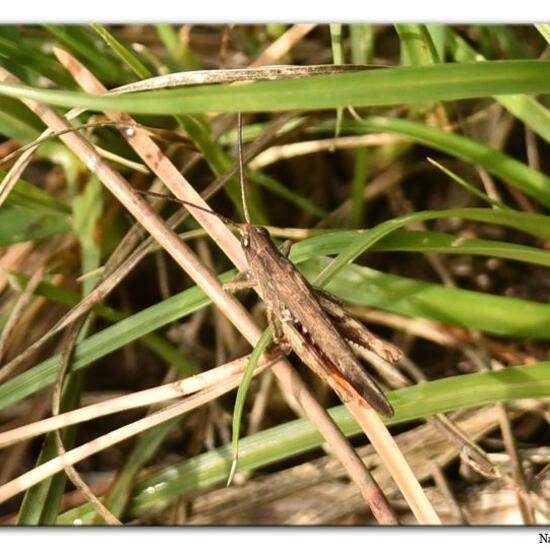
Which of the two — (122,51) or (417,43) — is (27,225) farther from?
(417,43)

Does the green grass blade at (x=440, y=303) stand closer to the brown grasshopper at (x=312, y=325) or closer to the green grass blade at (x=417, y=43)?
the brown grasshopper at (x=312, y=325)

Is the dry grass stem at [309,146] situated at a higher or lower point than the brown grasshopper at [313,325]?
higher

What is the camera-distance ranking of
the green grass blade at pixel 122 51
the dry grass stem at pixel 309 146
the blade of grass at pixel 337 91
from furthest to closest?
the dry grass stem at pixel 309 146 → the green grass blade at pixel 122 51 → the blade of grass at pixel 337 91

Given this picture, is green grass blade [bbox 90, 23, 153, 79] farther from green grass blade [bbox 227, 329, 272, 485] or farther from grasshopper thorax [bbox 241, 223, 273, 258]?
green grass blade [bbox 227, 329, 272, 485]

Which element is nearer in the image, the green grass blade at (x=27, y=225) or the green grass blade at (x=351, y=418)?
the green grass blade at (x=351, y=418)

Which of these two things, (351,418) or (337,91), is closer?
(337,91)

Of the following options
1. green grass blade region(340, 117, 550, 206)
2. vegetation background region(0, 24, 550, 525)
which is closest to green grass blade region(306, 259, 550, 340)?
vegetation background region(0, 24, 550, 525)

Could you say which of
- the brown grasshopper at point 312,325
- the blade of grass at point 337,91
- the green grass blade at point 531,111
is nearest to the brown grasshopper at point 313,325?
the brown grasshopper at point 312,325

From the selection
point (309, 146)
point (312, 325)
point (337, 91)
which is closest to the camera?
point (337, 91)

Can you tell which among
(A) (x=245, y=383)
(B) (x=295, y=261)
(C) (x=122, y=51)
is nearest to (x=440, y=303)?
(B) (x=295, y=261)
